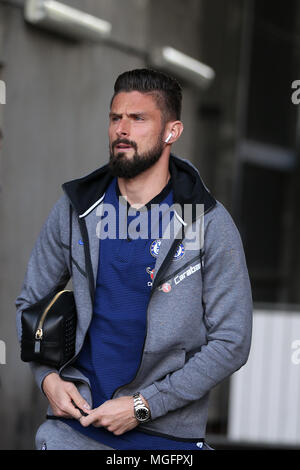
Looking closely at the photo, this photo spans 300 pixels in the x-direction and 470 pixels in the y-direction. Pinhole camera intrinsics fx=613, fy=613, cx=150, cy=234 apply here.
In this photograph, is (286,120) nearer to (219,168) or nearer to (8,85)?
(219,168)

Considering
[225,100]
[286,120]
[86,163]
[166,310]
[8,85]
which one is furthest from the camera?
[286,120]

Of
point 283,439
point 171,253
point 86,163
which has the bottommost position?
point 283,439

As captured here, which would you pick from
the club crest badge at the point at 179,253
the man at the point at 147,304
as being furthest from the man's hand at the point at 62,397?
the club crest badge at the point at 179,253

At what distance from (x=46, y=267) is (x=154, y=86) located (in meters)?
0.80

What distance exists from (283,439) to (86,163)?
8.81 ft

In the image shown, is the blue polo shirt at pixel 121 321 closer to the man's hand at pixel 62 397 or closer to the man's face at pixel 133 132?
the man's hand at pixel 62 397

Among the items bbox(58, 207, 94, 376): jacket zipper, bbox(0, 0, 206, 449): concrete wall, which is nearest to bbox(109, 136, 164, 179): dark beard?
bbox(58, 207, 94, 376): jacket zipper

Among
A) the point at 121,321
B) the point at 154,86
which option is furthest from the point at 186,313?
the point at 154,86

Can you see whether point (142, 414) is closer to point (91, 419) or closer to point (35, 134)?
point (91, 419)

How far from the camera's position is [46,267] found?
2377 mm

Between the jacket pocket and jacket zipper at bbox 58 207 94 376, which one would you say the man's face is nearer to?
jacket zipper at bbox 58 207 94 376

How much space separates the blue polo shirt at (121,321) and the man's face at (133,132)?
0.59 feet

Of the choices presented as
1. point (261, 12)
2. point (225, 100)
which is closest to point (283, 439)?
point (225, 100)

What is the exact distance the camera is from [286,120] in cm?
837
